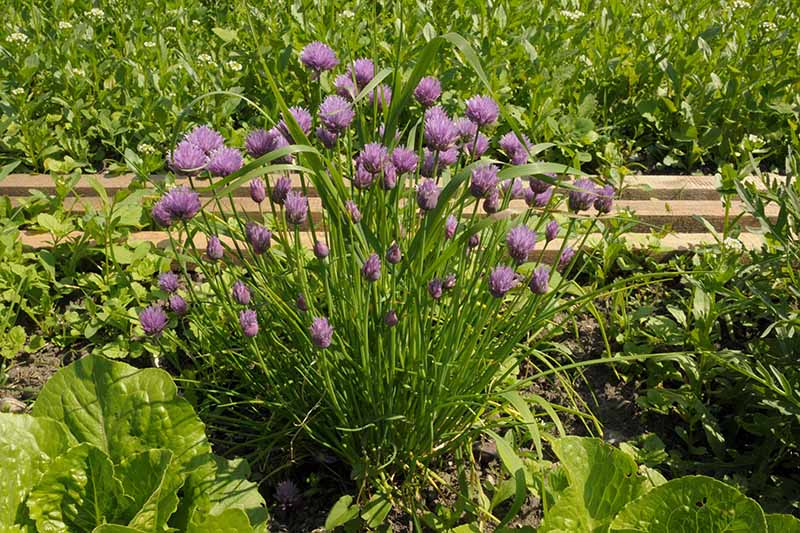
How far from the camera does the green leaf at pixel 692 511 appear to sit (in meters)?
1.53

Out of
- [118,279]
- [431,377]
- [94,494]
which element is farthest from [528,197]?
[118,279]

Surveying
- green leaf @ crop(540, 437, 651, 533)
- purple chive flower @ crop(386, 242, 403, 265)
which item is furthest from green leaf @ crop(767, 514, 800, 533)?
purple chive flower @ crop(386, 242, 403, 265)

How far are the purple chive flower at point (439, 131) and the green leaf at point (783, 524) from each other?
94 centimetres

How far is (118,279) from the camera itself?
8.07ft

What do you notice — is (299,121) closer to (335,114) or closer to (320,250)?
(335,114)

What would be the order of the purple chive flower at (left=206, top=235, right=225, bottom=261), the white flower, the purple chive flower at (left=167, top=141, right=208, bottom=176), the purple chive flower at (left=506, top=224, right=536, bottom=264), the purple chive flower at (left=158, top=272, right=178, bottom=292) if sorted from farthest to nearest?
the white flower
the purple chive flower at (left=158, top=272, right=178, bottom=292)
the purple chive flower at (left=206, top=235, right=225, bottom=261)
the purple chive flower at (left=506, top=224, right=536, bottom=264)
the purple chive flower at (left=167, top=141, right=208, bottom=176)

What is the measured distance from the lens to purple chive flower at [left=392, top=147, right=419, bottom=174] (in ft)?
5.31

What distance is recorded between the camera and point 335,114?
158 cm

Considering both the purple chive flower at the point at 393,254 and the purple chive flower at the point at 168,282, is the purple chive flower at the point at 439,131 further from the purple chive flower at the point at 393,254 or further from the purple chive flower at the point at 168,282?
the purple chive flower at the point at 168,282

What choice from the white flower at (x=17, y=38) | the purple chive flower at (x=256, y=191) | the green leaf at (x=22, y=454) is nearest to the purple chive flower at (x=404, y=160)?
the purple chive flower at (x=256, y=191)

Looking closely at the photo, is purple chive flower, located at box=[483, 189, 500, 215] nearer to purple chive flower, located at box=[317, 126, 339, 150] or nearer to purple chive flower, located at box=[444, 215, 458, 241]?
purple chive flower, located at box=[444, 215, 458, 241]

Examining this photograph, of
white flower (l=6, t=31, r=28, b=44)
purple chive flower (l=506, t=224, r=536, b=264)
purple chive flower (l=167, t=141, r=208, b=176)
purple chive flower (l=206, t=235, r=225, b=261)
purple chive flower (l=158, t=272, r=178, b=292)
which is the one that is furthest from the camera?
white flower (l=6, t=31, r=28, b=44)

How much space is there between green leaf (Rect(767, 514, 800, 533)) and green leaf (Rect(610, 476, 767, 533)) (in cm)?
5

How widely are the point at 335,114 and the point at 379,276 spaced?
0.33 metres
